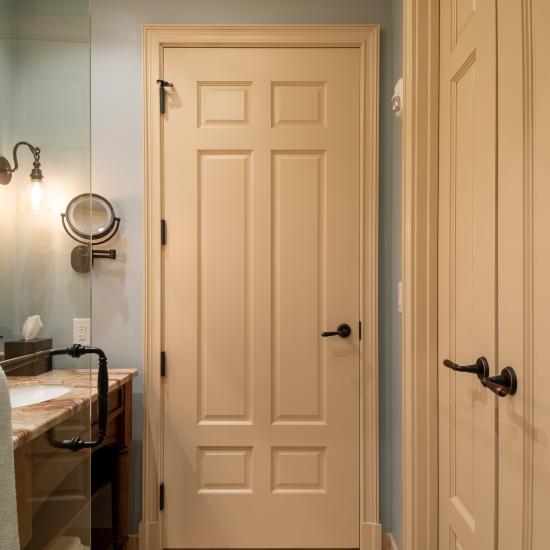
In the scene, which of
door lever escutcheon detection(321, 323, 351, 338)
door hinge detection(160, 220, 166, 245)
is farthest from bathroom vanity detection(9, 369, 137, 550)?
door lever escutcheon detection(321, 323, 351, 338)

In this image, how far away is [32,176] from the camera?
3.37ft

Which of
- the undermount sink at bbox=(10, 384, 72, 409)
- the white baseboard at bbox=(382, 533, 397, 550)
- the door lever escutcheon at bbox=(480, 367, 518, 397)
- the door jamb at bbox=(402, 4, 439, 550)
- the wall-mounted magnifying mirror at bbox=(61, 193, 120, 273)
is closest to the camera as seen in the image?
the door lever escutcheon at bbox=(480, 367, 518, 397)

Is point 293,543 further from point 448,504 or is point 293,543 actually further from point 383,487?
point 448,504

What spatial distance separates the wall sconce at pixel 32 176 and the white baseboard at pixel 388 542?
6.22ft

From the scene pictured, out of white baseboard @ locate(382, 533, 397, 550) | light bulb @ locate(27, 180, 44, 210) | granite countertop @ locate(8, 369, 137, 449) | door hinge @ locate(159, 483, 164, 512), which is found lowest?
white baseboard @ locate(382, 533, 397, 550)

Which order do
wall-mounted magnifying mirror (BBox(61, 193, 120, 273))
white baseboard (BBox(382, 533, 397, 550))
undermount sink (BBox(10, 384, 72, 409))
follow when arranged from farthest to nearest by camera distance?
1. white baseboard (BBox(382, 533, 397, 550))
2. wall-mounted magnifying mirror (BBox(61, 193, 120, 273))
3. undermount sink (BBox(10, 384, 72, 409))

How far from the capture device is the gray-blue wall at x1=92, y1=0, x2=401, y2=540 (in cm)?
179

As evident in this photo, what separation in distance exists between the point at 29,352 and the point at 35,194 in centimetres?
41

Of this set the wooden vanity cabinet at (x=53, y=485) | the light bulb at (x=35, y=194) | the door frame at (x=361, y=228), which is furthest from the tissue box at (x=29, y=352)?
the door frame at (x=361, y=228)

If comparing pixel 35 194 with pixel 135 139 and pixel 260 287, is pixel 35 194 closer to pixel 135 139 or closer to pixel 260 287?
pixel 135 139

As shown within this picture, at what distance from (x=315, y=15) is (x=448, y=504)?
79.5 inches

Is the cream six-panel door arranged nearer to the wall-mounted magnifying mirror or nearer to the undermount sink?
the wall-mounted magnifying mirror

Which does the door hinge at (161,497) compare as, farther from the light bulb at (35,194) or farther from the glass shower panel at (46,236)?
the light bulb at (35,194)

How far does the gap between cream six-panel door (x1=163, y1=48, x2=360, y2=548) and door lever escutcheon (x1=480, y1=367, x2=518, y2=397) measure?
927 millimetres
